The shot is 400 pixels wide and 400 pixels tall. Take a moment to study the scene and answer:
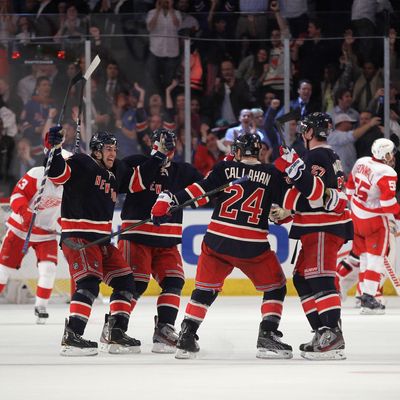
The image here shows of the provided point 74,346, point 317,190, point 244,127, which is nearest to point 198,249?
point 244,127

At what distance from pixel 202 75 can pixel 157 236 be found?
459 cm

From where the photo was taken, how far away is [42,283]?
995 centimetres

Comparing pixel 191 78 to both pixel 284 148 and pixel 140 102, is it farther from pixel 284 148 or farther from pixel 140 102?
pixel 284 148

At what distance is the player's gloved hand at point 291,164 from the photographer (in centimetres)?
736

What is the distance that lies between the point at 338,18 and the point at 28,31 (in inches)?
117

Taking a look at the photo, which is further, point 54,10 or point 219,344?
point 54,10

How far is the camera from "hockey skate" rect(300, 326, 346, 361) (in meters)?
7.44

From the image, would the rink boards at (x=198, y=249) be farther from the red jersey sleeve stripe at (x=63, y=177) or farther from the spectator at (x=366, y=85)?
the red jersey sleeve stripe at (x=63, y=177)

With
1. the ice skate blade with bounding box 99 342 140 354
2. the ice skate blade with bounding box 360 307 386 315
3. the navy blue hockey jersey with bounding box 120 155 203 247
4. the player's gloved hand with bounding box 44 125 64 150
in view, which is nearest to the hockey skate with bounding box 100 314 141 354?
the ice skate blade with bounding box 99 342 140 354

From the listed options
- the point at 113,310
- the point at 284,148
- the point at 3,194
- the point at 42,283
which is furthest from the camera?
the point at 3,194

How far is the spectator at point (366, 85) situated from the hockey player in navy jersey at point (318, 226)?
4.74 meters

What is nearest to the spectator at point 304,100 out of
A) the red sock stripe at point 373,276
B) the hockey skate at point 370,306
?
the red sock stripe at point 373,276

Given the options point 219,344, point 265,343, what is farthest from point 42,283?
point 265,343

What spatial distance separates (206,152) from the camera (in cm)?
1245
